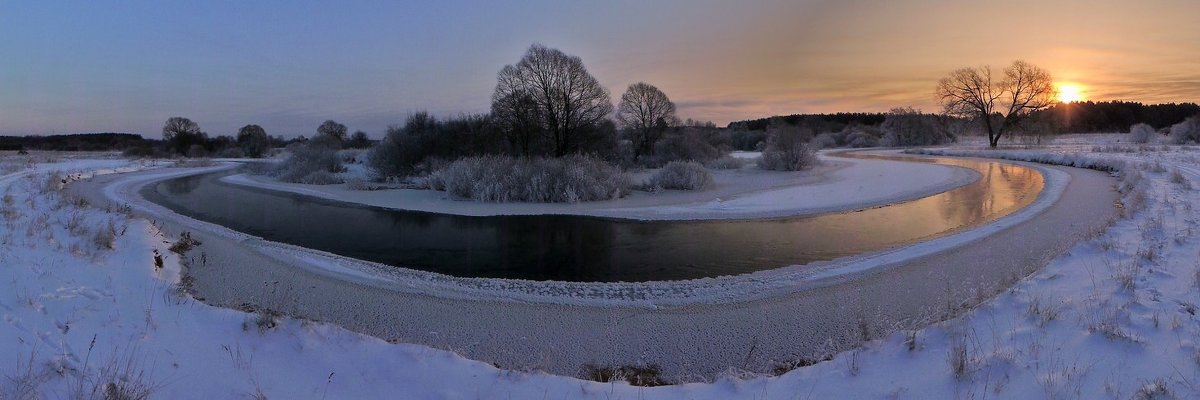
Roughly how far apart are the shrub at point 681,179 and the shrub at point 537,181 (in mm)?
1650

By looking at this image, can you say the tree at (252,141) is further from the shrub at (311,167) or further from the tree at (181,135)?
the shrub at (311,167)

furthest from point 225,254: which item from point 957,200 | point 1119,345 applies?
point 957,200

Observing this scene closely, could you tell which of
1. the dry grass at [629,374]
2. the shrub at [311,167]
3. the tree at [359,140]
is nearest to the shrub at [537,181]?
the shrub at [311,167]

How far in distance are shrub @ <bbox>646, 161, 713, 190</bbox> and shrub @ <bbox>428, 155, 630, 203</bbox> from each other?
65.0 inches

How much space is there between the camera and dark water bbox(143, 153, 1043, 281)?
9555 mm

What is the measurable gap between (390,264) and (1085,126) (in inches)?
4491

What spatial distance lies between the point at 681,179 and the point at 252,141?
194 ft

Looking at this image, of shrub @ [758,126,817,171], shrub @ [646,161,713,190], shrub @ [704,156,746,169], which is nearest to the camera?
shrub @ [646,161,713,190]

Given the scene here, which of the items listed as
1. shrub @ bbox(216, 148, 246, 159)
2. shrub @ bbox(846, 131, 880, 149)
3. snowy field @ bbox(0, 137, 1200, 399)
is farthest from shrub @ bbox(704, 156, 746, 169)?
shrub @ bbox(216, 148, 246, 159)

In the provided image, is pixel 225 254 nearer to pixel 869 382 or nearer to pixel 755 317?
pixel 755 317

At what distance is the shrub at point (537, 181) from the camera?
18.2 m

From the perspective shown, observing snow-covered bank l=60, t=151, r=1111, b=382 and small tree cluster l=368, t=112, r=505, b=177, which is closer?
snow-covered bank l=60, t=151, r=1111, b=382

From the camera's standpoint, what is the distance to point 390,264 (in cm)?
986

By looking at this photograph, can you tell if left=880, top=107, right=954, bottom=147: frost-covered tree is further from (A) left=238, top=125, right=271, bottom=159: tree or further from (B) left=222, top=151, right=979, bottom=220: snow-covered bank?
(A) left=238, top=125, right=271, bottom=159: tree
